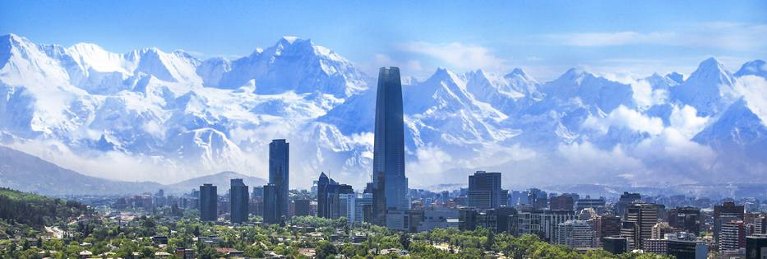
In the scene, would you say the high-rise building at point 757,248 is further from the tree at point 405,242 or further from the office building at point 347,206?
the office building at point 347,206

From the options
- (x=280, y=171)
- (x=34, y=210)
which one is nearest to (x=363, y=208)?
(x=280, y=171)

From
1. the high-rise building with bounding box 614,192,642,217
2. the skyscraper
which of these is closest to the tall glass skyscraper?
the skyscraper

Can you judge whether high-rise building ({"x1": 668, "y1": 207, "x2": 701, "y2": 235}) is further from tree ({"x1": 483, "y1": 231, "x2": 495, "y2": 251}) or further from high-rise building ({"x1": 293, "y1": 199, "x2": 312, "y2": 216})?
high-rise building ({"x1": 293, "y1": 199, "x2": 312, "y2": 216})

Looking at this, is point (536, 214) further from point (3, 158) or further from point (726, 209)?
point (3, 158)

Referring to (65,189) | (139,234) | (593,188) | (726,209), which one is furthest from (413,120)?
(139,234)

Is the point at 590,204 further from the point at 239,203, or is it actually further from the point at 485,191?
the point at 239,203

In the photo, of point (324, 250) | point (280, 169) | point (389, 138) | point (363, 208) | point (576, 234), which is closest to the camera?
point (324, 250)

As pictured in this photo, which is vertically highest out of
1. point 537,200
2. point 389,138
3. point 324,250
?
point 389,138
